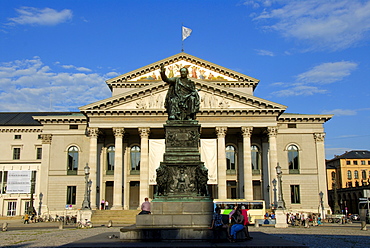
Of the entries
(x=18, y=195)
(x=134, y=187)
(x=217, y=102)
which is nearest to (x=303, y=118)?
(x=217, y=102)

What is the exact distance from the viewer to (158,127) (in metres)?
54.1

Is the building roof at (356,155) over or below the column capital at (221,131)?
over

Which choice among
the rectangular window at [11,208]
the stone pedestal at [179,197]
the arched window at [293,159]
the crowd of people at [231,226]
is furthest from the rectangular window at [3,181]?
the crowd of people at [231,226]

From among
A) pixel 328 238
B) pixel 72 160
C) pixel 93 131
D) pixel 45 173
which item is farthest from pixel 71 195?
pixel 328 238

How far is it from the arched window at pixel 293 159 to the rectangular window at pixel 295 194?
2.13m

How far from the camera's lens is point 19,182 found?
66250mm

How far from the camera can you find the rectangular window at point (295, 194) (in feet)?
192

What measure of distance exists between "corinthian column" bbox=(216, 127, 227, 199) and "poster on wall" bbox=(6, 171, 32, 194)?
1234 inches

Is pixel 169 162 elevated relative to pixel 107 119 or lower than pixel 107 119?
lower

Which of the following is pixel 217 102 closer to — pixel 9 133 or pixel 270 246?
pixel 9 133

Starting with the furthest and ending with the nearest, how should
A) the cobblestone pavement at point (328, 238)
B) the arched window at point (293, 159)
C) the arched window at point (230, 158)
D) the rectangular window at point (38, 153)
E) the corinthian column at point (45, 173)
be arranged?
the rectangular window at point (38, 153) < the arched window at point (293, 159) < the arched window at point (230, 158) < the corinthian column at point (45, 173) < the cobblestone pavement at point (328, 238)

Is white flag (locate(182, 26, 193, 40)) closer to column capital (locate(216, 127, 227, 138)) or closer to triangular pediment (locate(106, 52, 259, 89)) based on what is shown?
triangular pediment (locate(106, 52, 259, 89))

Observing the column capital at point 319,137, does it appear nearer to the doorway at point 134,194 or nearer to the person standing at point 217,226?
the doorway at point 134,194

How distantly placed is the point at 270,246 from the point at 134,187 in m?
46.8
